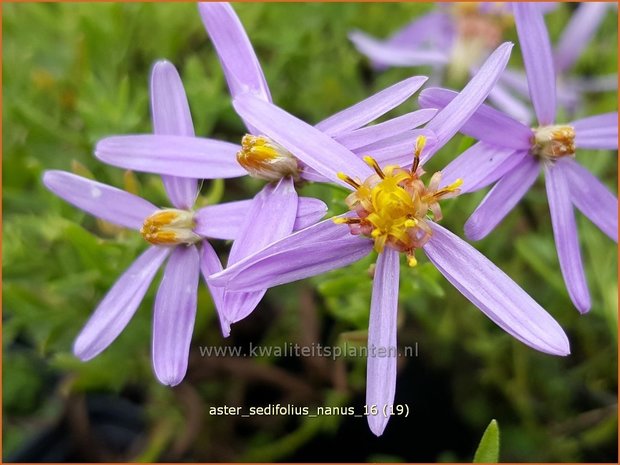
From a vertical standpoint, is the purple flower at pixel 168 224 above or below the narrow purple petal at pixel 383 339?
above

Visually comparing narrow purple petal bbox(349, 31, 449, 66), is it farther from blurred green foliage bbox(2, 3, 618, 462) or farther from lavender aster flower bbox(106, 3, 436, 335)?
lavender aster flower bbox(106, 3, 436, 335)

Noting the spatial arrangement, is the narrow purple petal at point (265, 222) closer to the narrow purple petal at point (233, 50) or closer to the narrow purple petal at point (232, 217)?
the narrow purple petal at point (232, 217)

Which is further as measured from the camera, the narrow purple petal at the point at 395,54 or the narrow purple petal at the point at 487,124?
the narrow purple petal at the point at 395,54

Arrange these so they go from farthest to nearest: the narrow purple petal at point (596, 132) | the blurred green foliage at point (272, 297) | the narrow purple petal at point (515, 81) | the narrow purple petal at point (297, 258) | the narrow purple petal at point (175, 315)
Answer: the narrow purple petal at point (515, 81)
the blurred green foliage at point (272, 297)
the narrow purple petal at point (596, 132)
the narrow purple petal at point (175, 315)
the narrow purple petal at point (297, 258)

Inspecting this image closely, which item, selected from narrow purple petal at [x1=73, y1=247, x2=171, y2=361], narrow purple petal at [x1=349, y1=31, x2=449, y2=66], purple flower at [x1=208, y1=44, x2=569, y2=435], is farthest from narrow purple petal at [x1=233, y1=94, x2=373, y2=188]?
narrow purple petal at [x1=349, y1=31, x2=449, y2=66]

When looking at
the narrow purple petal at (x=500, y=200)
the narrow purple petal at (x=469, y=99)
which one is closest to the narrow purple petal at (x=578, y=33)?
the narrow purple petal at (x=500, y=200)

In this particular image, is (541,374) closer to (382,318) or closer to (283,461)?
(283,461)

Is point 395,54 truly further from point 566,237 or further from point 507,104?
point 566,237
